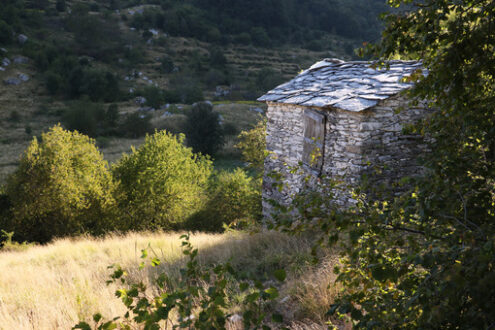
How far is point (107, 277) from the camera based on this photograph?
595 centimetres

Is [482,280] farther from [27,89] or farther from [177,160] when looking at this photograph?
[27,89]

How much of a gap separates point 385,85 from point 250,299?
22.6ft

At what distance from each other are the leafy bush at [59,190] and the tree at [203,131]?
52.9ft

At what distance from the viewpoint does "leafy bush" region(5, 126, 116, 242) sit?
13.6 metres

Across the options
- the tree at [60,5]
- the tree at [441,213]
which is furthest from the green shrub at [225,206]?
the tree at [60,5]

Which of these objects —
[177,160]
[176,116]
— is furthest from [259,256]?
[176,116]

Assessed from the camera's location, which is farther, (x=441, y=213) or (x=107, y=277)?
(x=107, y=277)

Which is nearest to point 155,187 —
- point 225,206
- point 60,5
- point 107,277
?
point 225,206

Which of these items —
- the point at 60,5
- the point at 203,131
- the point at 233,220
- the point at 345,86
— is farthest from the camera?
the point at 60,5

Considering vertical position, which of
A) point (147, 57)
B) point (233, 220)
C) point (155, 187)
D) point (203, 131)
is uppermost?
point (147, 57)

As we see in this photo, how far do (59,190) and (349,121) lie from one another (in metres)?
10.4

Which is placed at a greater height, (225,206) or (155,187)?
(155,187)

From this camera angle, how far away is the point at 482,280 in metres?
1.59

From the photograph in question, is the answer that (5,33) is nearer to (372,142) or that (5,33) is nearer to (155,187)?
(155,187)
